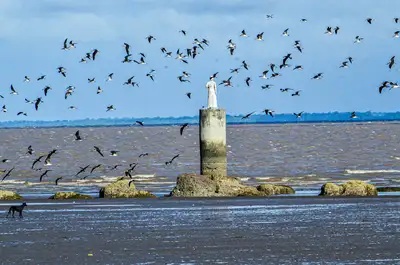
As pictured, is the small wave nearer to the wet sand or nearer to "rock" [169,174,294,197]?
"rock" [169,174,294,197]

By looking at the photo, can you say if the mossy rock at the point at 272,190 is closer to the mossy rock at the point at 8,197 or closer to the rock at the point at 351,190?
the rock at the point at 351,190

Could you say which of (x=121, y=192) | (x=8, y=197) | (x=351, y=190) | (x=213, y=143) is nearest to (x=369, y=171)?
(x=213, y=143)

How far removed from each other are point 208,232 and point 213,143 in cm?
1597

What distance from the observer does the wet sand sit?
944 inches

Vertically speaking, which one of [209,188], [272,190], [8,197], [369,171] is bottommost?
[369,171]

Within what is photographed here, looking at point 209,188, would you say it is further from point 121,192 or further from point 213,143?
point 121,192

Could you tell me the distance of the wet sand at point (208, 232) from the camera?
24.0 metres

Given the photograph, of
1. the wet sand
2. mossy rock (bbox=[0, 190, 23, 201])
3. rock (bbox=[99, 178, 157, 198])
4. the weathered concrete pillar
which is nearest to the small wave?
the weathered concrete pillar

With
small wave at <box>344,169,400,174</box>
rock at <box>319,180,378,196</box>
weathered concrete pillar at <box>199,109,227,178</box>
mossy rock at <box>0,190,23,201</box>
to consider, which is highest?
weathered concrete pillar at <box>199,109,227,178</box>

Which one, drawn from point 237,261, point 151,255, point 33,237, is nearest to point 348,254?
point 237,261

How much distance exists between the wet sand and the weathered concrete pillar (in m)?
3.78

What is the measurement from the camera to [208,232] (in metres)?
29.1

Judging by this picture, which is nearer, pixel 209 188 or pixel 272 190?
pixel 209 188

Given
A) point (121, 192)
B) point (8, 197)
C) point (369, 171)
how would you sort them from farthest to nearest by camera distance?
1. point (369, 171)
2. point (121, 192)
3. point (8, 197)
